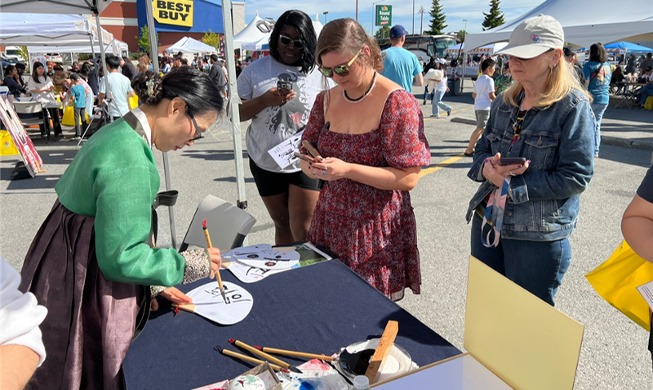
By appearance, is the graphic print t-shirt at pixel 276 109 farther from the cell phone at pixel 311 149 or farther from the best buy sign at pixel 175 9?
the best buy sign at pixel 175 9

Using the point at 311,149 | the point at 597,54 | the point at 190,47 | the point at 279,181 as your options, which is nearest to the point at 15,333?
the point at 311,149

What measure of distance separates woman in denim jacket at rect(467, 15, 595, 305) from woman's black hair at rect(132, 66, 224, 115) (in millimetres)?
1051

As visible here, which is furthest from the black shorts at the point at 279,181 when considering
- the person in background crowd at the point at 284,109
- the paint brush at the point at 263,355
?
the paint brush at the point at 263,355

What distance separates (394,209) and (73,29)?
830 centimetres

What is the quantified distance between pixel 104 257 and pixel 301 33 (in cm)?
163

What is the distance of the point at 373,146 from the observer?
172 cm

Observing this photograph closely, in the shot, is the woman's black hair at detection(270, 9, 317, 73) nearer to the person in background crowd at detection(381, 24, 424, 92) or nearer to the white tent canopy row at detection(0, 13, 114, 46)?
the person in background crowd at detection(381, 24, 424, 92)

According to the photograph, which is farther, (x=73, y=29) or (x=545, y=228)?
(x=73, y=29)

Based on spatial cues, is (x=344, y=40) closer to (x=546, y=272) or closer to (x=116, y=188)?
(x=116, y=188)

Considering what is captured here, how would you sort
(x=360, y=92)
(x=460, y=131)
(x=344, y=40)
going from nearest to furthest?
(x=344, y=40) < (x=360, y=92) < (x=460, y=131)

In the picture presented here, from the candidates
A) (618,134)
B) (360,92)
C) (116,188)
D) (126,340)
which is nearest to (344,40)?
(360,92)

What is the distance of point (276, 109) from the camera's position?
256cm

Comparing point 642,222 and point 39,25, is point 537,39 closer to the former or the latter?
point 642,222

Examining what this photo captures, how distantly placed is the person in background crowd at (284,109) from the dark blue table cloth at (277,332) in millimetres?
913
